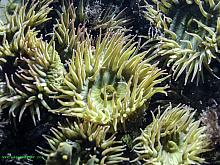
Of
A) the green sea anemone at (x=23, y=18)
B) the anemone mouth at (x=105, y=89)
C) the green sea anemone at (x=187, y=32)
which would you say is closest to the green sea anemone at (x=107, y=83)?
the anemone mouth at (x=105, y=89)

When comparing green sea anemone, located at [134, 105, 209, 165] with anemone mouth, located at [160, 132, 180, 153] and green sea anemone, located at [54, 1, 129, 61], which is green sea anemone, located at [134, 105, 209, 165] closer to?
anemone mouth, located at [160, 132, 180, 153]

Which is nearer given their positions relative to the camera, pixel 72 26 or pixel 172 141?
pixel 172 141

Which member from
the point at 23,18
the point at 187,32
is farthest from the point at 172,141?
the point at 23,18

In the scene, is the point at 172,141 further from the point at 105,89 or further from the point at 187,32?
the point at 187,32

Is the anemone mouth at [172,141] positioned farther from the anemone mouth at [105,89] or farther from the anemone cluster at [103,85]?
the anemone mouth at [105,89]

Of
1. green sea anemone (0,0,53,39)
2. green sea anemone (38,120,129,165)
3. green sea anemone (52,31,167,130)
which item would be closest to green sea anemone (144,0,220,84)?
green sea anemone (52,31,167,130)

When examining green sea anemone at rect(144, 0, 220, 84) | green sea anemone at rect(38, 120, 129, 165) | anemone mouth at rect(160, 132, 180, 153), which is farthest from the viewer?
green sea anemone at rect(144, 0, 220, 84)

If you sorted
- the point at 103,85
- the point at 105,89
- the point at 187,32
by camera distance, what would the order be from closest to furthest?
the point at 105,89
the point at 103,85
the point at 187,32

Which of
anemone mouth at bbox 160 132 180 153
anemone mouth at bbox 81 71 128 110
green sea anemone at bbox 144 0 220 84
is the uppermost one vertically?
green sea anemone at bbox 144 0 220 84
